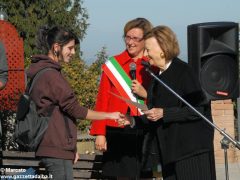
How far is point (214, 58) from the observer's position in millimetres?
6758

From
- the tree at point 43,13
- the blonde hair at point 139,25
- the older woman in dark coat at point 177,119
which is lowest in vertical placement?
the older woman in dark coat at point 177,119

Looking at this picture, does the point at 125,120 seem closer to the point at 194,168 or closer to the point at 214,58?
the point at 194,168

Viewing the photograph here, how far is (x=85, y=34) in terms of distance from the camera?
132 ft

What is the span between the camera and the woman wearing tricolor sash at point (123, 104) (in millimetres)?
5426

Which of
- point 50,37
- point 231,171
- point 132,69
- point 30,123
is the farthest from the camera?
point 231,171

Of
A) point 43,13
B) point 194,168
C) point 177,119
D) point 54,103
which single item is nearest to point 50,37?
point 54,103

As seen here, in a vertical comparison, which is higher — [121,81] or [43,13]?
[43,13]

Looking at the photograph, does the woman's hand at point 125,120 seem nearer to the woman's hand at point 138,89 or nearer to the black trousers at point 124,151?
the woman's hand at point 138,89

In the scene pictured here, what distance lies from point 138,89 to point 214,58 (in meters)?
1.78

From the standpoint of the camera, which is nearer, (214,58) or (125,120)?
(125,120)

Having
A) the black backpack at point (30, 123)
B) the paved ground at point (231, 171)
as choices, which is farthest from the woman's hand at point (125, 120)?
the paved ground at point (231, 171)

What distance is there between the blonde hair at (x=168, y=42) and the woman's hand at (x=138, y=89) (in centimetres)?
59

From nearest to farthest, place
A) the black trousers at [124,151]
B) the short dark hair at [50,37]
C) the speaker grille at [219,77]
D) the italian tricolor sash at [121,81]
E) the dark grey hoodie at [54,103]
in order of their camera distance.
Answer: the dark grey hoodie at [54,103]
the short dark hair at [50,37]
the italian tricolor sash at [121,81]
the black trousers at [124,151]
the speaker grille at [219,77]

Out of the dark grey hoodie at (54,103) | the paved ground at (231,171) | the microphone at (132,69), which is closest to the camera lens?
the dark grey hoodie at (54,103)
